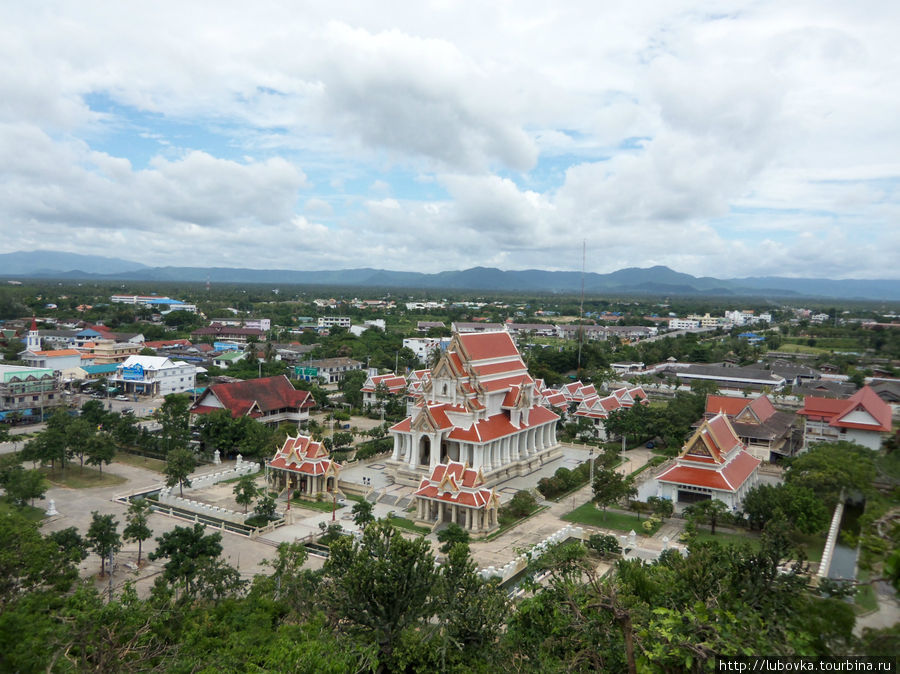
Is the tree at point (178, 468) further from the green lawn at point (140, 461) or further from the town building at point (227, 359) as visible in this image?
the town building at point (227, 359)

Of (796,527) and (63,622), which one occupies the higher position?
(63,622)

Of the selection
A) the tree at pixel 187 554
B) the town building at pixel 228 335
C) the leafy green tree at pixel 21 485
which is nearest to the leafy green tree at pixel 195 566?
the tree at pixel 187 554

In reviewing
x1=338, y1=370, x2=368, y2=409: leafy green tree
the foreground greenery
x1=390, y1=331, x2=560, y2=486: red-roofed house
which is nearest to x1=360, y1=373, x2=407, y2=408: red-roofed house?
x1=338, y1=370, x2=368, y2=409: leafy green tree

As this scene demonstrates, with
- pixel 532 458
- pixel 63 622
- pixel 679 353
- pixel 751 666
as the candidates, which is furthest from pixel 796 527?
pixel 679 353

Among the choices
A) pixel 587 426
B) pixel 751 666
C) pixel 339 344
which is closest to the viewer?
pixel 751 666

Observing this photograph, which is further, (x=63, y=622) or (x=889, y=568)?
(x=63, y=622)

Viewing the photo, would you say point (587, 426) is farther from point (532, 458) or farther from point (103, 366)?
point (103, 366)

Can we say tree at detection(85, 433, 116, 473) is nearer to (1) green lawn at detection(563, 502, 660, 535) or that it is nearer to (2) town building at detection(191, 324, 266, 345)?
(1) green lawn at detection(563, 502, 660, 535)
